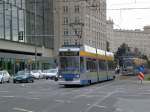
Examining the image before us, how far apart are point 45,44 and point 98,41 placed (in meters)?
49.4

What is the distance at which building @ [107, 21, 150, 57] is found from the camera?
518 feet

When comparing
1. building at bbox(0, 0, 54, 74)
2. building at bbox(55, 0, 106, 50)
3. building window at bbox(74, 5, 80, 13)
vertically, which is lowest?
building at bbox(0, 0, 54, 74)

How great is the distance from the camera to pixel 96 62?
43.8m

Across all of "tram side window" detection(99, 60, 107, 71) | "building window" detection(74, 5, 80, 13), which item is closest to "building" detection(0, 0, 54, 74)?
"tram side window" detection(99, 60, 107, 71)

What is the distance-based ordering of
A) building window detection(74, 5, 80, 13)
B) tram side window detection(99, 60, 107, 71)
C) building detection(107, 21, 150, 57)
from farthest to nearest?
building detection(107, 21, 150, 57)
building window detection(74, 5, 80, 13)
tram side window detection(99, 60, 107, 71)

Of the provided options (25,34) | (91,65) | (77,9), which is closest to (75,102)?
(91,65)

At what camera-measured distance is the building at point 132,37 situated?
157875 millimetres

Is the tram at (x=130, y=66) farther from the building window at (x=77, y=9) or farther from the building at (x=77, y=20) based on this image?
the building window at (x=77, y=9)

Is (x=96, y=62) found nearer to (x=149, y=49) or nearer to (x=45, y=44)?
(x=45, y=44)

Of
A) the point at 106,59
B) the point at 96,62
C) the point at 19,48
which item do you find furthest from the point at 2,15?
the point at 96,62

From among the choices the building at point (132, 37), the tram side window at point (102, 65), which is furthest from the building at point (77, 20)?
the tram side window at point (102, 65)

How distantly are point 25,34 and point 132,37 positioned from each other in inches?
3112

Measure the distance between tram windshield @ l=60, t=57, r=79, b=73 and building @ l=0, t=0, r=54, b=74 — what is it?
32737 mm

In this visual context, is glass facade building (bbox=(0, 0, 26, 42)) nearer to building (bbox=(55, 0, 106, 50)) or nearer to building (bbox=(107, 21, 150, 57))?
building (bbox=(55, 0, 106, 50))
